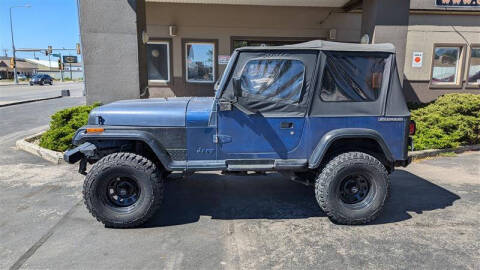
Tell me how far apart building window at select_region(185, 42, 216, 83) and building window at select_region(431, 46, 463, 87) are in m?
7.59

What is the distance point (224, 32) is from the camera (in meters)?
11.5

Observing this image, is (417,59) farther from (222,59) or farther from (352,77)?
(352,77)

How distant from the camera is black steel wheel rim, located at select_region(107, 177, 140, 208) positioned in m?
3.83

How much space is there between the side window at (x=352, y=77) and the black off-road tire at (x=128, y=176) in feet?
7.23

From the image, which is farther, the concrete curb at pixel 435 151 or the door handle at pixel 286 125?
A: the concrete curb at pixel 435 151

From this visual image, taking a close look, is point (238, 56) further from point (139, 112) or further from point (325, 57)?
point (139, 112)

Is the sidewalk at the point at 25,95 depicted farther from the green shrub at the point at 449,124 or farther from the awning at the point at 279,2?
the green shrub at the point at 449,124

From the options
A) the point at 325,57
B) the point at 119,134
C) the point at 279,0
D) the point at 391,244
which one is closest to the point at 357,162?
the point at 391,244

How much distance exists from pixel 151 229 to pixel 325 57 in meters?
2.83

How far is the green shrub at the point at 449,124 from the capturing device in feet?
23.8

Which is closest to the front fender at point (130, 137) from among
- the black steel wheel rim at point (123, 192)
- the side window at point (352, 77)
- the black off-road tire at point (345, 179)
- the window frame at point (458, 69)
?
the black steel wheel rim at point (123, 192)

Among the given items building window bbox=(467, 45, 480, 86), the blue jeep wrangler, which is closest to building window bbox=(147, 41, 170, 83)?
the blue jeep wrangler

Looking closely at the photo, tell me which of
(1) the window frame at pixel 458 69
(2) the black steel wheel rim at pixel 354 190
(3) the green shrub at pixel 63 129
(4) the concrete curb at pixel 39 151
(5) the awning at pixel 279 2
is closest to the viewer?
(2) the black steel wheel rim at pixel 354 190

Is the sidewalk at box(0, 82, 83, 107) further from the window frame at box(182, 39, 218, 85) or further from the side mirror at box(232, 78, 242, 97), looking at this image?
the side mirror at box(232, 78, 242, 97)
